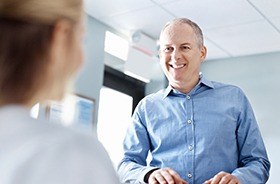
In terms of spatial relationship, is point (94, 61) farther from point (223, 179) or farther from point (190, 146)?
point (223, 179)

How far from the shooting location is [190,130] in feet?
4.49

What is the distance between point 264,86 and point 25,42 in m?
3.46

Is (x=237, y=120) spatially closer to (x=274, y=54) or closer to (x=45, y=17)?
(x=45, y=17)

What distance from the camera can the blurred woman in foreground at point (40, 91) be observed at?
45cm

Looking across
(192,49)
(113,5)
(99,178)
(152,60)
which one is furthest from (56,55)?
(152,60)

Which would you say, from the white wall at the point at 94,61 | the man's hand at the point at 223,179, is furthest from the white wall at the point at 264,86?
the man's hand at the point at 223,179

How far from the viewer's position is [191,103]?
145 cm

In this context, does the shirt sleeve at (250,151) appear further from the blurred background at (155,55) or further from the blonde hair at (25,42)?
the blurred background at (155,55)

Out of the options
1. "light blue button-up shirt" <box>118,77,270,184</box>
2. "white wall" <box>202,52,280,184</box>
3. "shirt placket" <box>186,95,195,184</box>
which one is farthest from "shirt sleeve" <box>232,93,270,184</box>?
"white wall" <box>202,52,280,184</box>

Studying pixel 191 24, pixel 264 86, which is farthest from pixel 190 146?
pixel 264 86

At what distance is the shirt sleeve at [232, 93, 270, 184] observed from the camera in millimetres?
1248

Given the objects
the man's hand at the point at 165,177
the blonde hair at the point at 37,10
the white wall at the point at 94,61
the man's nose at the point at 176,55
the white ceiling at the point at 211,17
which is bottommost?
the man's hand at the point at 165,177

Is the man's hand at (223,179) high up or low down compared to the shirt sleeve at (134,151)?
down

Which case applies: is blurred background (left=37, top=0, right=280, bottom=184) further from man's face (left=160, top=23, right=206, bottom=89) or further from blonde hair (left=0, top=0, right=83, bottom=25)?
blonde hair (left=0, top=0, right=83, bottom=25)
